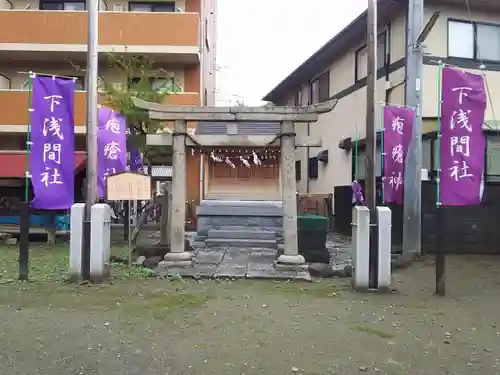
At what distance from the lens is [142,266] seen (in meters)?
10.9

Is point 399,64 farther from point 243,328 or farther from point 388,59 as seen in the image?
point 243,328

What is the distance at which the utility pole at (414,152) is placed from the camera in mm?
12328

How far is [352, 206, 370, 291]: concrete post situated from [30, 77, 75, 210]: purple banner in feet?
17.4

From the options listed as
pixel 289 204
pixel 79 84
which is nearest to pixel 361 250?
pixel 289 204

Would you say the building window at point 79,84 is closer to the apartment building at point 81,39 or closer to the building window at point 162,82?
the apartment building at point 81,39

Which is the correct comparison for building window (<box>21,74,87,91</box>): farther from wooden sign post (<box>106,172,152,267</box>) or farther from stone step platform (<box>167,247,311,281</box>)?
wooden sign post (<box>106,172,152,267</box>)

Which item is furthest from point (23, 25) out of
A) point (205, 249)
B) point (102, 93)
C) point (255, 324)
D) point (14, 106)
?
point (255, 324)

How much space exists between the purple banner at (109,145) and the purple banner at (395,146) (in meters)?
6.59

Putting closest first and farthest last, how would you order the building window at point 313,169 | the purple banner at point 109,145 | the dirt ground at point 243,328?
the dirt ground at point 243,328 → the purple banner at point 109,145 → the building window at point 313,169

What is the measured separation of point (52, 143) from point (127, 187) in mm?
1757

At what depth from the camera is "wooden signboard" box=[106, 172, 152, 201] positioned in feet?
35.0

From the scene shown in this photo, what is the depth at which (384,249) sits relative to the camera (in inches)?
348

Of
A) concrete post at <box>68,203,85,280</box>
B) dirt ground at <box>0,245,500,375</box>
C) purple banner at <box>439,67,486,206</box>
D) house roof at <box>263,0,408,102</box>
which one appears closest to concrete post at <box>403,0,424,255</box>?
house roof at <box>263,0,408,102</box>

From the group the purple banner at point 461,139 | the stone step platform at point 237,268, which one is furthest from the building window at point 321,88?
the purple banner at point 461,139
